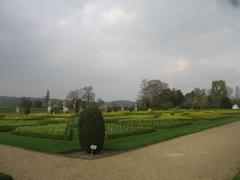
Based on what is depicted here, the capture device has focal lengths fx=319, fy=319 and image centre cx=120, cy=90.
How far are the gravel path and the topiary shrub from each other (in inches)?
37.4

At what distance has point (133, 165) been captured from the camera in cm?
977

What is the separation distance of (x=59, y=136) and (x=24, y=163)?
565cm

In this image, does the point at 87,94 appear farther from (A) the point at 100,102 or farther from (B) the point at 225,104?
(B) the point at 225,104

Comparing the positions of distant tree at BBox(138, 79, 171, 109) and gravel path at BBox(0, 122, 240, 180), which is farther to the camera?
distant tree at BBox(138, 79, 171, 109)

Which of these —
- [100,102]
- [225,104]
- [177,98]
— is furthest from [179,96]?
[100,102]

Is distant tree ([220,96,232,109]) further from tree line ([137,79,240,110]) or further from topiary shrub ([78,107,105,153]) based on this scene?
topiary shrub ([78,107,105,153])

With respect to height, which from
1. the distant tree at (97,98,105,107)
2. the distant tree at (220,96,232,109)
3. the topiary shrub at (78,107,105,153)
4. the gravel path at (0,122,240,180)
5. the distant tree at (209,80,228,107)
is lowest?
the gravel path at (0,122,240,180)

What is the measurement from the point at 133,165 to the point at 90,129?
8.21 ft

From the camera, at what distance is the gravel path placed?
8.40 meters

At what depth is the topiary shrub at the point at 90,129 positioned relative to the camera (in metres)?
11.6

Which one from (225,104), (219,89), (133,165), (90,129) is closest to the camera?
(133,165)

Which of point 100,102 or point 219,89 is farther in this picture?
point 219,89

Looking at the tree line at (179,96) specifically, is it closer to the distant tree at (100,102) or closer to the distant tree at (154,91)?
the distant tree at (154,91)

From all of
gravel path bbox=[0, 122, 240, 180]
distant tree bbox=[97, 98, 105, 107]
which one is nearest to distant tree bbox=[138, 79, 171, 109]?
distant tree bbox=[97, 98, 105, 107]
